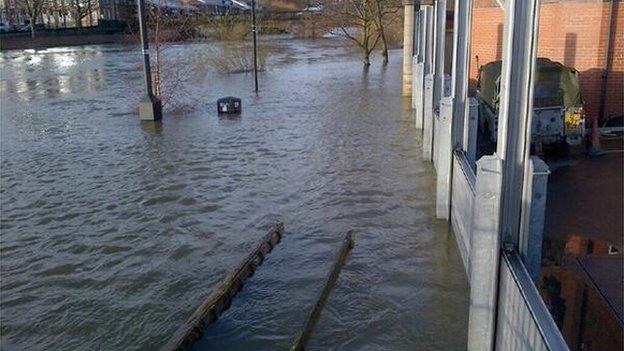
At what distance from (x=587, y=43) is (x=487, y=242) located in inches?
421

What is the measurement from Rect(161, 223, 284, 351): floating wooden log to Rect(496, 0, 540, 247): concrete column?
2.91 meters

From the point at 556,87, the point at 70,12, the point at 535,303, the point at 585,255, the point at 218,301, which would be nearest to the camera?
the point at 535,303

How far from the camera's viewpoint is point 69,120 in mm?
18500

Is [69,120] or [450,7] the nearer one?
[69,120]

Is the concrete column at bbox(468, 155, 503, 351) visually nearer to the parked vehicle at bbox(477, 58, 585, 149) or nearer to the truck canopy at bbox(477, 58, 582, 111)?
the parked vehicle at bbox(477, 58, 585, 149)

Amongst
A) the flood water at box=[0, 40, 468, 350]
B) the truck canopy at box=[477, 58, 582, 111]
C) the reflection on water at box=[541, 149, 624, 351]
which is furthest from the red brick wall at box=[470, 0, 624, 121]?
the flood water at box=[0, 40, 468, 350]

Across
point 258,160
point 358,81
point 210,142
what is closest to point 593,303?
point 258,160

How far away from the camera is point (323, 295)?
668 cm

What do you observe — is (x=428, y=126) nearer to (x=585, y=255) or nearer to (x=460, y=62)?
(x=460, y=62)

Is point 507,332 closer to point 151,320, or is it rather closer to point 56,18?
point 151,320

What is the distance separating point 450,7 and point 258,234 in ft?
48.1

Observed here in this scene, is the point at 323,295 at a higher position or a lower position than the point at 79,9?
lower

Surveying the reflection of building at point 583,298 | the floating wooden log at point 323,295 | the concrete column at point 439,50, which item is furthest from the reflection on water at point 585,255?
the concrete column at point 439,50

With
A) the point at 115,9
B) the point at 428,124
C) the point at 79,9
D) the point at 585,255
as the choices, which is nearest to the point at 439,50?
the point at 428,124
